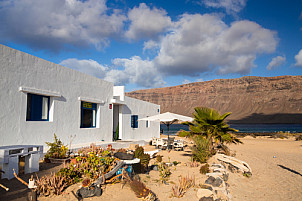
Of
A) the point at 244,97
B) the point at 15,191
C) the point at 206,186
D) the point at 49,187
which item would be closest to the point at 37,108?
the point at 15,191

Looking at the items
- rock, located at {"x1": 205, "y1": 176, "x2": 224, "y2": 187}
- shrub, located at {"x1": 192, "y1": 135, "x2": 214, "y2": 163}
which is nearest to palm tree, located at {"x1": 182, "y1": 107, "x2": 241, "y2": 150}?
shrub, located at {"x1": 192, "y1": 135, "x2": 214, "y2": 163}

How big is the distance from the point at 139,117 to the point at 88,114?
6.16 m

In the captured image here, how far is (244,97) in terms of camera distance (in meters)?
102

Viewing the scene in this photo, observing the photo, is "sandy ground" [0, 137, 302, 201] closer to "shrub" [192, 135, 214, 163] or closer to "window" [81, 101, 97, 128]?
"shrub" [192, 135, 214, 163]

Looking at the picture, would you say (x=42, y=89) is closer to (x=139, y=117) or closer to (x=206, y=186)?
(x=206, y=186)

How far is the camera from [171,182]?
19.1ft

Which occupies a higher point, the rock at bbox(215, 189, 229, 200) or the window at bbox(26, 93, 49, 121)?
the window at bbox(26, 93, 49, 121)

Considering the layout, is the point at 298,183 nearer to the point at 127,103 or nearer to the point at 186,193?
the point at 186,193

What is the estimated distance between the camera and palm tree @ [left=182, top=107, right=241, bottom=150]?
9.27 metres

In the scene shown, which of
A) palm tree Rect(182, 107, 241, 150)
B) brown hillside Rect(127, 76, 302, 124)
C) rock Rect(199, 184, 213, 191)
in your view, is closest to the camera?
rock Rect(199, 184, 213, 191)

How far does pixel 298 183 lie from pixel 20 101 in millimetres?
9018

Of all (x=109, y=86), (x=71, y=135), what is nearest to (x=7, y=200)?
(x=71, y=135)

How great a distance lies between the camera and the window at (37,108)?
7816 millimetres

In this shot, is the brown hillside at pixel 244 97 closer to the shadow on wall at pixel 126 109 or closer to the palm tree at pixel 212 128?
the shadow on wall at pixel 126 109
